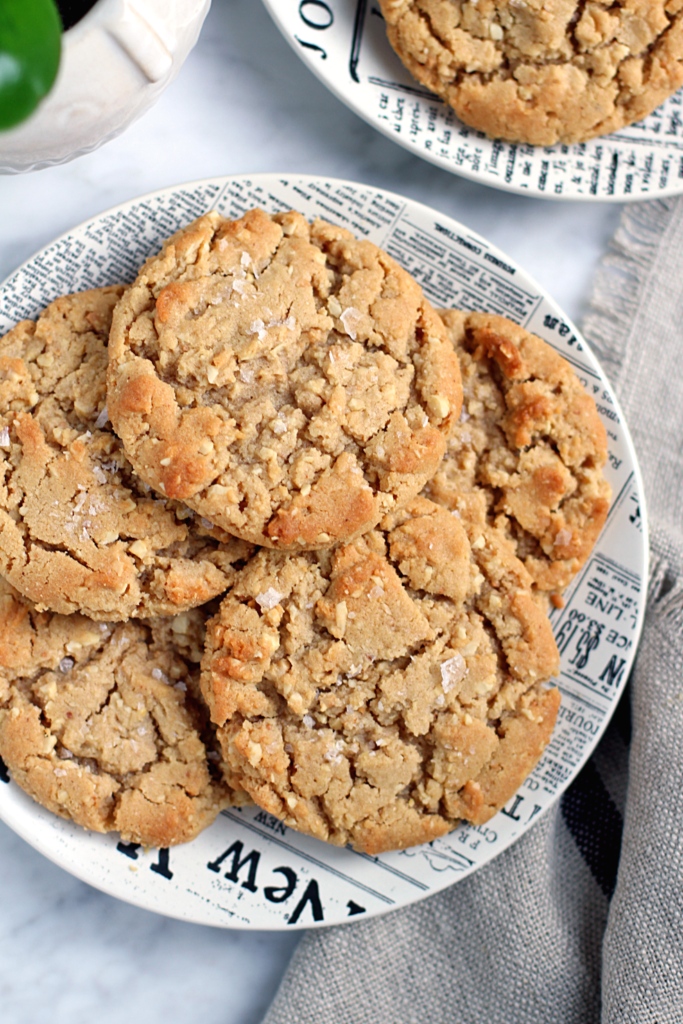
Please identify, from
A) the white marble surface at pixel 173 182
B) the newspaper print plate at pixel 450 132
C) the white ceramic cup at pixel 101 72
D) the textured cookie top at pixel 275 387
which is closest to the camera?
the white ceramic cup at pixel 101 72

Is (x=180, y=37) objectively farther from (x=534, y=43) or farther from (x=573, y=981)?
(x=573, y=981)

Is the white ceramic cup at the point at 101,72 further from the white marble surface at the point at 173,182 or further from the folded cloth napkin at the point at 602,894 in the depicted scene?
the folded cloth napkin at the point at 602,894

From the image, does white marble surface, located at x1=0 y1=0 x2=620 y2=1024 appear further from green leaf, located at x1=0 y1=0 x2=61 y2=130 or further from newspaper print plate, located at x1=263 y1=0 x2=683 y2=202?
green leaf, located at x1=0 y1=0 x2=61 y2=130

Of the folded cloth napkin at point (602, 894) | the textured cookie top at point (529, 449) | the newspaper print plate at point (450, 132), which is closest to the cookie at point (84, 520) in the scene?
the textured cookie top at point (529, 449)

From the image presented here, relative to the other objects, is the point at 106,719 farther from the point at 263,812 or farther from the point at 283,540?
the point at 283,540

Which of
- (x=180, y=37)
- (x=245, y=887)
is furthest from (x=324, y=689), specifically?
(x=180, y=37)

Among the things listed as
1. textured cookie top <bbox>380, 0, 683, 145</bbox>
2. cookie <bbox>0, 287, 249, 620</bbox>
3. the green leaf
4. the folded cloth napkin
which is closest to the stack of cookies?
cookie <bbox>0, 287, 249, 620</bbox>

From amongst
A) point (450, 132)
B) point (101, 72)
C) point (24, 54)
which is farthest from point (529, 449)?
point (24, 54)
